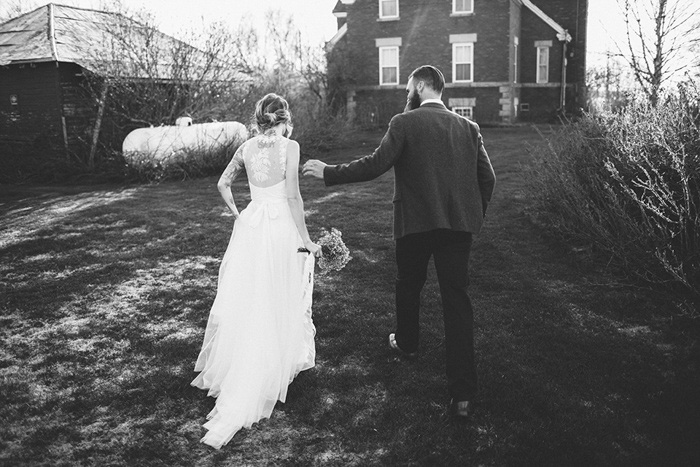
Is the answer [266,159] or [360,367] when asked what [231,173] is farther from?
[360,367]

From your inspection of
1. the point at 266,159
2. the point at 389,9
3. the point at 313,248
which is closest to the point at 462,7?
the point at 389,9

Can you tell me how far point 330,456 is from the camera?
361 centimetres

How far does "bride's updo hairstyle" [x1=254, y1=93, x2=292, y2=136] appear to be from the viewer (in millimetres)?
4445

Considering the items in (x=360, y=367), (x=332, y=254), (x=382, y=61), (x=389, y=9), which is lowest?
(x=360, y=367)

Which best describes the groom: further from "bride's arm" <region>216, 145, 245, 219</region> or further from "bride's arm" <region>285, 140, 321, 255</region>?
"bride's arm" <region>216, 145, 245, 219</region>

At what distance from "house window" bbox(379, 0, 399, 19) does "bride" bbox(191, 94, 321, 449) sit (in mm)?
24950

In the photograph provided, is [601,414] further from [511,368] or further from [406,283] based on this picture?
[406,283]

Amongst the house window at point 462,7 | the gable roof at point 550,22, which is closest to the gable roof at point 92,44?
the house window at point 462,7

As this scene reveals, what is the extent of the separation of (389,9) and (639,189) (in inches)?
912

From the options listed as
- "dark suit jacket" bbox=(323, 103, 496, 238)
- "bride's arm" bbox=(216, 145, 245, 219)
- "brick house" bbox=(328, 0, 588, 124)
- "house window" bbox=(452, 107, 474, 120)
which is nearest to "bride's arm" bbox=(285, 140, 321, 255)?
"bride's arm" bbox=(216, 145, 245, 219)

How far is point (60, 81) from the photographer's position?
17.3 m

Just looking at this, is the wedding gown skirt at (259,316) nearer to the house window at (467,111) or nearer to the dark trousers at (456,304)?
the dark trousers at (456,304)

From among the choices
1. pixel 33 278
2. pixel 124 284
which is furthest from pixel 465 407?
pixel 33 278

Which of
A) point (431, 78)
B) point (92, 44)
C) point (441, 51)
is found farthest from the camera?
point (441, 51)
